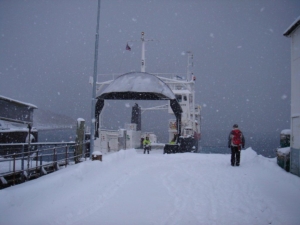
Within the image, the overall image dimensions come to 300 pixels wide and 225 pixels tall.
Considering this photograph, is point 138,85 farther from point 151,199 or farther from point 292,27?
point 151,199

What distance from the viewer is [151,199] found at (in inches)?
275

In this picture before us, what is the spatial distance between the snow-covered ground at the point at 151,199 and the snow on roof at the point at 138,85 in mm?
9191

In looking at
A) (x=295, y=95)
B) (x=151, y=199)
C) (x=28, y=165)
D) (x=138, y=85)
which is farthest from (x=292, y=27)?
(x=28, y=165)

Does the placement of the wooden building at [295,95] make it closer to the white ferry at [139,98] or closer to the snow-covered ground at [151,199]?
the snow-covered ground at [151,199]

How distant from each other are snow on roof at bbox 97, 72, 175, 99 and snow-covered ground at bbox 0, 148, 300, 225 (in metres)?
9.19

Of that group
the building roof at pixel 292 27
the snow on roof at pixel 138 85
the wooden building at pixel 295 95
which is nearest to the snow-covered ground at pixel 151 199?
the wooden building at pixel 295 95

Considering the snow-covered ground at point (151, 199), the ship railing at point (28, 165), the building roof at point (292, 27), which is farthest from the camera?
the building roof at point (292, 27)

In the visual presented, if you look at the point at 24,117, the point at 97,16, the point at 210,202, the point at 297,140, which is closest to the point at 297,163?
the point at 297,140

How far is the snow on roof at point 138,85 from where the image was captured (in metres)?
18.9

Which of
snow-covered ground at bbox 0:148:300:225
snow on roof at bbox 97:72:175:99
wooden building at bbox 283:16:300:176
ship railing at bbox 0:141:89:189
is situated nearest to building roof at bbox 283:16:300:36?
wooden building at bbox 283:16:300:176

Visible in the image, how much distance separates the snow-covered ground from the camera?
5.63 m

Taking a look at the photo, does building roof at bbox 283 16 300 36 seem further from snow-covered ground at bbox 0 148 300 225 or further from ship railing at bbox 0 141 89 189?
ship railing at bbox 0 141 89 189

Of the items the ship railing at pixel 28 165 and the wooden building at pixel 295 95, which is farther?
the wooden building at pixel 295 95

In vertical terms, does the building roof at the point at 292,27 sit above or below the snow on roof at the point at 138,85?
above
